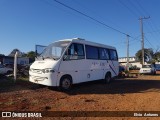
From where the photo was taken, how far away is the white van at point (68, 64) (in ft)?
35.0

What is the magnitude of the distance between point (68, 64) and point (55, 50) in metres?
1.06

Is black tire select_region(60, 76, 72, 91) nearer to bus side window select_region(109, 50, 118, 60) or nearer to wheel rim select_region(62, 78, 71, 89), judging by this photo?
wheel rim select_region(62, 78, 71, 89)

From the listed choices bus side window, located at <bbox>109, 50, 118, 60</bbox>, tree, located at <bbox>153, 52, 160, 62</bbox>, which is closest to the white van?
bus side window, located at <bbox>109, 50, 118, 60</bbox>

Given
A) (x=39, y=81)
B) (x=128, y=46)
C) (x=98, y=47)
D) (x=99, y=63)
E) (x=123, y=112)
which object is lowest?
(x=123, y=112)

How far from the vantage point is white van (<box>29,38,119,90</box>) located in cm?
1068

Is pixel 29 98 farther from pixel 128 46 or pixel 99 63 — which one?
pixel 128 46

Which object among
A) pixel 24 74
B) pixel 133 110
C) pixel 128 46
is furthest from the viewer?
pixel 128 46

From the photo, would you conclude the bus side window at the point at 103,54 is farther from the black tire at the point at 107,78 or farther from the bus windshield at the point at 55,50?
the bus windshield at the point at 55,50

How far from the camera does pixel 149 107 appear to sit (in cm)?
807

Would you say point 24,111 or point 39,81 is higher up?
A: point 39,81

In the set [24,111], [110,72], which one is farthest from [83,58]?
[24,111]

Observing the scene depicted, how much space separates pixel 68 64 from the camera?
11.4 m

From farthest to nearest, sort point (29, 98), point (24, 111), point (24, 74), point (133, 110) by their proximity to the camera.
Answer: point (24, 74) → point (29, 98) → point (133, 110) → point (24, 111)

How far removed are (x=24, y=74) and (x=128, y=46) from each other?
26.9m
